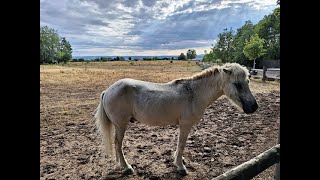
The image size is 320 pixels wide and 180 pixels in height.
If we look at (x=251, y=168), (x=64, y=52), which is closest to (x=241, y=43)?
(x=251, y=168)

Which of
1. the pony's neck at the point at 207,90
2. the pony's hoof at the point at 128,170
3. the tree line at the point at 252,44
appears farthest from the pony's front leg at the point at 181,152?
the tree line at the point at 252,44

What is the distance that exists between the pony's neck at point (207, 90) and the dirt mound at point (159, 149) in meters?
0.89

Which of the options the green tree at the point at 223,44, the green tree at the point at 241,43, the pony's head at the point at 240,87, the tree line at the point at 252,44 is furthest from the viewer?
the green tree at the point at 223,44

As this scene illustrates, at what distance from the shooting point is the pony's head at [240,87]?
3336mm

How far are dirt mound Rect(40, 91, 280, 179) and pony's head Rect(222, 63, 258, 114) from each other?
2.82 ft

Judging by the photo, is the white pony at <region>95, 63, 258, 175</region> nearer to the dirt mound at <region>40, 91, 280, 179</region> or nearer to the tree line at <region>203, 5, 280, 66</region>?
the dirt mound at <region>40, 91, 280, 179</region>

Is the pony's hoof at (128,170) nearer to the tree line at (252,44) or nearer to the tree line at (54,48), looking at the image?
the tree line at (252,44)

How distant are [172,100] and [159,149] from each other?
1.06 m

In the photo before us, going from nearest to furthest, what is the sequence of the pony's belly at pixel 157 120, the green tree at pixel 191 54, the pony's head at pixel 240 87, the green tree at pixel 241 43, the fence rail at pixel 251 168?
the fence rail at pixel 251 168 → the pony's head at pixel 240 87 → the pony's belly at pixel 157 120 → the green tree at pixel 241 43 → the green tree at pixel 191 54

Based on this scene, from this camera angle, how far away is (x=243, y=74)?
11.0 ft
